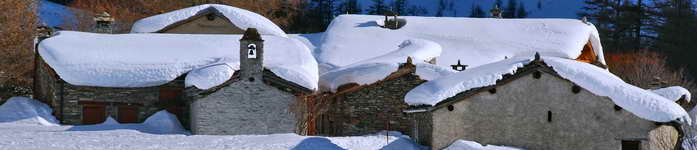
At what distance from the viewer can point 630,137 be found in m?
21.1

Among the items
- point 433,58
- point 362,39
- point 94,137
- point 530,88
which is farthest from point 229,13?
point 530,88

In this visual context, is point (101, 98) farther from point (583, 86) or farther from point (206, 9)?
point (583, 86)

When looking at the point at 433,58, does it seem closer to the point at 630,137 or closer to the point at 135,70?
the point at 135,70

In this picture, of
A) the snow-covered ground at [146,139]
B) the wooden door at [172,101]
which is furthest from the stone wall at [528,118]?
the wooden door at [172,101]

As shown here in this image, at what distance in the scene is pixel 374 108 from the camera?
1165 inches

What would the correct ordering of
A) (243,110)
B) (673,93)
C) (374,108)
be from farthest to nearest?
(374,108) < (673,93) < (243,110)

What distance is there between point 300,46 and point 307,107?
4474mm

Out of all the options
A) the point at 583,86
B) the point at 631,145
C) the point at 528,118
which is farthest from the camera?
the point at 528,118

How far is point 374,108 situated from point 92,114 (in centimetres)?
825

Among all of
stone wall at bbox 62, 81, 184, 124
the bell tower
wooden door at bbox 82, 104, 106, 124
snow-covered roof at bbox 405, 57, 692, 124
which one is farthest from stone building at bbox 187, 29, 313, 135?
snow-covered roof at bbox 405, 57, 692, 124

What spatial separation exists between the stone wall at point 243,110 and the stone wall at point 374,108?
242 centimetres

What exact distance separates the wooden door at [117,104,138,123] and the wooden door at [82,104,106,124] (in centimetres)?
49

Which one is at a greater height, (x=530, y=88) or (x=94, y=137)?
(x=530, y=88)

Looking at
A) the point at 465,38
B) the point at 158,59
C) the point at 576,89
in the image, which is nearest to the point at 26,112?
the point at 158,59
